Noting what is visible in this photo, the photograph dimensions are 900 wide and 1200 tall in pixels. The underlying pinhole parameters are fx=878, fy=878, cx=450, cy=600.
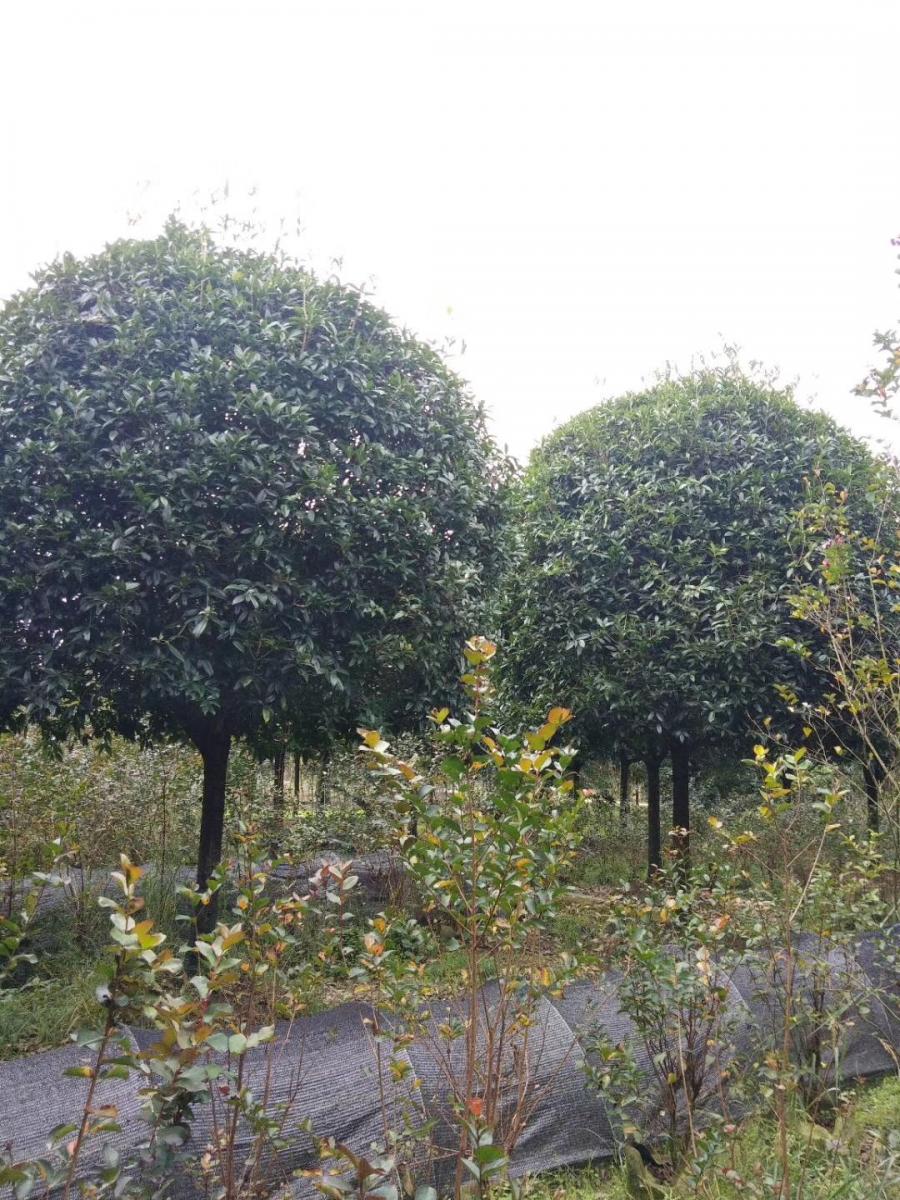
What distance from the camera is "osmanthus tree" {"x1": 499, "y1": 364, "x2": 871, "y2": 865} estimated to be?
6020 millimetres

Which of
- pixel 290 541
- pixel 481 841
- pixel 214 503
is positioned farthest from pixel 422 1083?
pixel 214 503

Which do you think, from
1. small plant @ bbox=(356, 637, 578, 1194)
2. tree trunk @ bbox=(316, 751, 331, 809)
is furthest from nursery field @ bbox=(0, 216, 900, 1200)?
tree trunk @ bbox=(316, 751, 331, 809)

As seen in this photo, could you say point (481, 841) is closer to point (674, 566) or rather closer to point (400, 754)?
point (400, 754)

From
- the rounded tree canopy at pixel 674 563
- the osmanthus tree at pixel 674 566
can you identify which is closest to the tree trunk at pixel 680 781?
the osmanthus tree at pixel 674 566

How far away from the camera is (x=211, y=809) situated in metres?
5.12

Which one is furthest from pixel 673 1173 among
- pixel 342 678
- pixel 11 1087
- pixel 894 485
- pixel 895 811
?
pixel 894 485

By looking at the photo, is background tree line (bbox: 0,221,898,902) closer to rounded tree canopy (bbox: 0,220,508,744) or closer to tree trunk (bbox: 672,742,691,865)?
rounded tree canopy (bbox: 0,220,508,744)

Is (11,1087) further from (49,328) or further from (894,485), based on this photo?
(894,485)

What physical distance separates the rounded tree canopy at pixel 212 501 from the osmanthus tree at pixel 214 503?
12 millimetres

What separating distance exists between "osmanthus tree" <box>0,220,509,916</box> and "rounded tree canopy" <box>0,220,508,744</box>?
0.04 ft

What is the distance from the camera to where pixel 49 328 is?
451 centimetres

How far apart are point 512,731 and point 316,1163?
15.0ft

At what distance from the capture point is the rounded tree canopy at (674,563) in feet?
19.7

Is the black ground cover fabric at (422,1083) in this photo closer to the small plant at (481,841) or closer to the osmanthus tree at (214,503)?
the small plant at (481,841)
